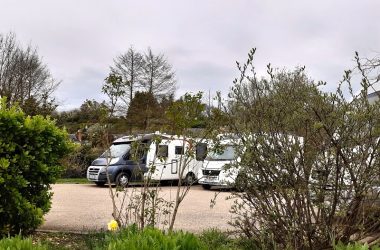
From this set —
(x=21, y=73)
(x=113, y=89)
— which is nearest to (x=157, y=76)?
(x=21, y=73)

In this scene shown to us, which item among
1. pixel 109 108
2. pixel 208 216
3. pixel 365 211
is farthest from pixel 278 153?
pixel 208 216

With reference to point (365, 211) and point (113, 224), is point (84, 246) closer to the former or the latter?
point (113, 224)

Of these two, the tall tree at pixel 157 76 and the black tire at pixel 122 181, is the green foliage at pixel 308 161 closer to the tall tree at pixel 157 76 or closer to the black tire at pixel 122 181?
the black tire at pixel 122 181

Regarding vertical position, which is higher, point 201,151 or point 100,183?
point 201,151

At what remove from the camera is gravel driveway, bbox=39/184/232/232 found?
29.8 feet

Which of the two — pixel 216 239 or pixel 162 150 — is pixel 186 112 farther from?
pixel 216 239

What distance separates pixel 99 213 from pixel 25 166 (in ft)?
16.4

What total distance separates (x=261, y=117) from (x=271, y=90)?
0.28m

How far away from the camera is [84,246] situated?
632 cm

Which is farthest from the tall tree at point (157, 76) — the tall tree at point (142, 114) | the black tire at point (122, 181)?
the black tire at point (122, 181)

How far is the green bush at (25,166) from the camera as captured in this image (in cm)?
634

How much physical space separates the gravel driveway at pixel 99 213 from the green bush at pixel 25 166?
1.50 m

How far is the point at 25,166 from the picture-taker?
6461 mm

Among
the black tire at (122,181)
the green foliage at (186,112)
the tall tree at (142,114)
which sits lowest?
the black tire at (122,181)
